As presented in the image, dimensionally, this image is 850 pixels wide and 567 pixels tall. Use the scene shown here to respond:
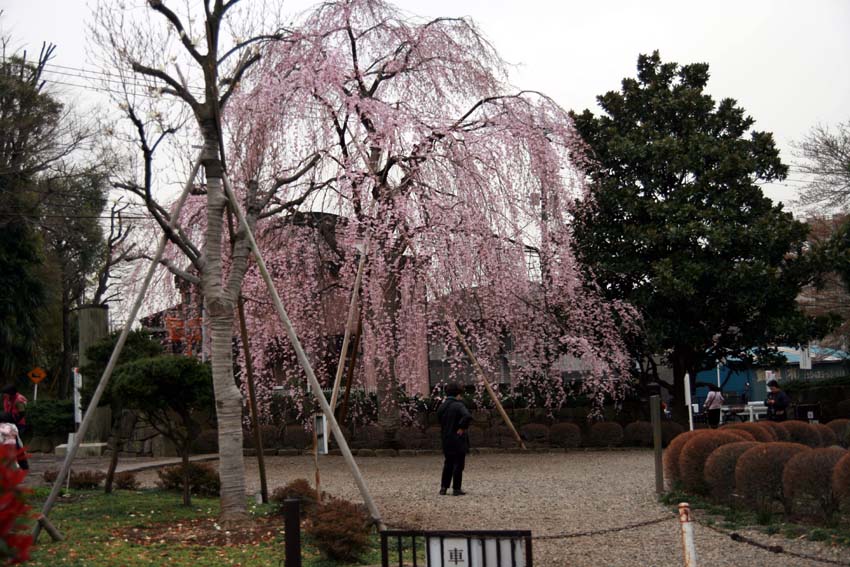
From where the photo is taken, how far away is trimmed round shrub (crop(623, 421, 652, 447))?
66.1 ft

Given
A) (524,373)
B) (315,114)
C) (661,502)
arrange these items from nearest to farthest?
(661,502)
(315,114)
(524,373)

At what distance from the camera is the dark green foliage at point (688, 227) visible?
18.9 m

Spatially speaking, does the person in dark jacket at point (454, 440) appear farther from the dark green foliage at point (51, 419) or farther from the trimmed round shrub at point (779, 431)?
the dark green foliage at point (51, 419)

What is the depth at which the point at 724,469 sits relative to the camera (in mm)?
9906

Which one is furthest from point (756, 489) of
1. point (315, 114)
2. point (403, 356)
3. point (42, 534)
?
point (315, 114)

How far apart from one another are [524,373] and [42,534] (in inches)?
487

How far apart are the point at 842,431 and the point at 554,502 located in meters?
5.38

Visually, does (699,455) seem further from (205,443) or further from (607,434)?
(205,443)

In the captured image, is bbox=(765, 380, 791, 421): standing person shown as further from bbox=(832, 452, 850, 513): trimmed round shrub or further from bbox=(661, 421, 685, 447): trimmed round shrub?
bbox=(832, 452, 850, 513): trimmed round shrub

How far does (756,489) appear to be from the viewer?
362 inches

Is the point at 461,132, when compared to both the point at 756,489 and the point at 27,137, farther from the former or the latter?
the point at 27,137

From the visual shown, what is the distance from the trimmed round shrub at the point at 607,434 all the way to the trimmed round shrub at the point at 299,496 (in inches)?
443

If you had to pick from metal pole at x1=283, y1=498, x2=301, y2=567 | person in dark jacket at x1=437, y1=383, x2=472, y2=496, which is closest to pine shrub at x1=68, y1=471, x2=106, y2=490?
person in dark jacket at x1=437, y1=383, x2=472, y2=496

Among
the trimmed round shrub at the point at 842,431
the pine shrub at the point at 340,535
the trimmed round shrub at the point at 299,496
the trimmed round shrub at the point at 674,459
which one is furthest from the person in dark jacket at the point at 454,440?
the trimmed round shrub at the point at 842,431
